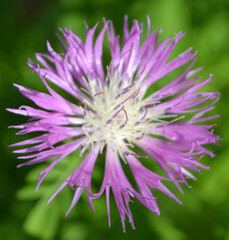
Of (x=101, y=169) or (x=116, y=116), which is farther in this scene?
(x=101, y=169)

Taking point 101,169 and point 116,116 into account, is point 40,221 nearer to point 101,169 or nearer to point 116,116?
point 101,169

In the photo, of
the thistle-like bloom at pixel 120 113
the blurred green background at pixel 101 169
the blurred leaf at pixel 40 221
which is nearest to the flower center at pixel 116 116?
the thistle-like bloom at pixel 120 113

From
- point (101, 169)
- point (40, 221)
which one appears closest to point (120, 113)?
point (101, 169)

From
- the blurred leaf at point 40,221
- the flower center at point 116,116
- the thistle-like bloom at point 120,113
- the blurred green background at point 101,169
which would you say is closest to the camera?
the thistle-like bloom at point 120,113

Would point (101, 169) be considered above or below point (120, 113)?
below

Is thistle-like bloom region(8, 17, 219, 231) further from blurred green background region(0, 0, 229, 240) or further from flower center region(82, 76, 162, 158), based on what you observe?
blurred green background region(0, 0, 229, 240)

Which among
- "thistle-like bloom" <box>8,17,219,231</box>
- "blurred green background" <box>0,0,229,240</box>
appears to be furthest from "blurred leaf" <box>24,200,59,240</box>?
"thistle-like bloom" <box>8,17,219,231</box>

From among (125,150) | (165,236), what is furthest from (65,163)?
(165,236)

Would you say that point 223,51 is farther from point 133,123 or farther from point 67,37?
point 67,37

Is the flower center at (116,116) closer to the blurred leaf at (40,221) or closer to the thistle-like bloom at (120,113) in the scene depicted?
the thistle-like bloom at (120,113)
